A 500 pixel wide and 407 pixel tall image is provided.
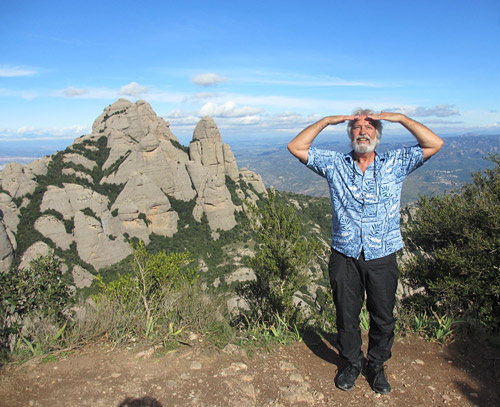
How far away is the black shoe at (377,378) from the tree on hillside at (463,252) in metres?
2.54

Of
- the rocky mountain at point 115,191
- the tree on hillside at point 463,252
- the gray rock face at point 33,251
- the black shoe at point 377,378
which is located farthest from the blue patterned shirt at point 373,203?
the gray rock face at point 33,251

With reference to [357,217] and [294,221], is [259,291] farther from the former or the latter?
[357,217]

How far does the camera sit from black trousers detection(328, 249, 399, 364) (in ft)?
11.0

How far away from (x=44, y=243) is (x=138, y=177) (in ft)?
40.9

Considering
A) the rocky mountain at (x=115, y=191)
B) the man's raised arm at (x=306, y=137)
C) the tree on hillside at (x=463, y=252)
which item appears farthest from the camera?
the rocky mountain at (x=115, y=191)

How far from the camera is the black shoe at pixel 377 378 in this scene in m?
3.32

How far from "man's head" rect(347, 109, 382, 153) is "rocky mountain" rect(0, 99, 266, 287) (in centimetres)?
3020

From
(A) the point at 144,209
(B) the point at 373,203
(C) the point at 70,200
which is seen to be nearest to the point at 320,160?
(B) the point at 373,203

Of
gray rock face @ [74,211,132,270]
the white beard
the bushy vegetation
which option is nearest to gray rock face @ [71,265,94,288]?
gray rock face @ [74,211,132,270]

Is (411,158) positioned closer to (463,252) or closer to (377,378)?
(377,378)

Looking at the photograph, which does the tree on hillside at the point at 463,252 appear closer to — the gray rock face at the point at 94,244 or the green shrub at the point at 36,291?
the green shrub at the point at 36,291

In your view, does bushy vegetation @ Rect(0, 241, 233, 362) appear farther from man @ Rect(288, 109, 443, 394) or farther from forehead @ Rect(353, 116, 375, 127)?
forehead @ Rect(353, 116, 375, 127)

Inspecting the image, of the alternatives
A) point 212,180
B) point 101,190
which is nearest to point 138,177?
point 101,190

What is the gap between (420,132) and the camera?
10.9 ft
